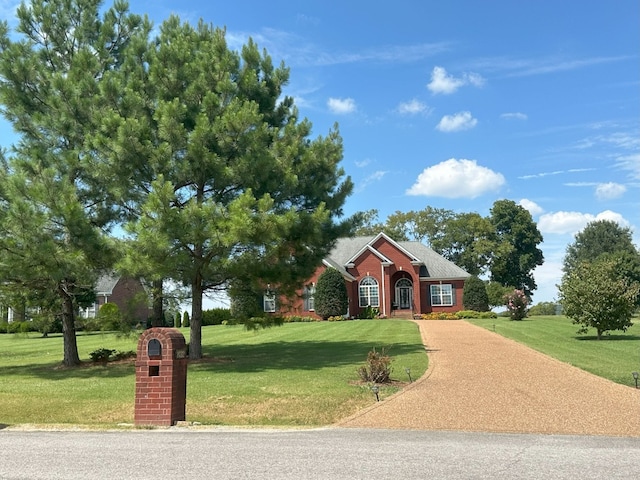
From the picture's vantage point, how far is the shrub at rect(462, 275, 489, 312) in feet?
131

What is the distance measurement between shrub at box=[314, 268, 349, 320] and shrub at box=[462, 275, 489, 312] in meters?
8.51

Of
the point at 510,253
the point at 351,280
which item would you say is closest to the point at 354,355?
the point at 351,280

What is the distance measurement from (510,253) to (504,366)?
175 feet

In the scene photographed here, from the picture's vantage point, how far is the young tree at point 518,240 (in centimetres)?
6694

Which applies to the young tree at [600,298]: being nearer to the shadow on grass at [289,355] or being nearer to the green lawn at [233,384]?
the green lawn at [233,384]

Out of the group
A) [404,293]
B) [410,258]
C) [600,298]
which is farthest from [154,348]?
[404,293]

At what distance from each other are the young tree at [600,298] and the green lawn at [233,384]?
6.24 meters

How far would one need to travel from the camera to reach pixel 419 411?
10016mm

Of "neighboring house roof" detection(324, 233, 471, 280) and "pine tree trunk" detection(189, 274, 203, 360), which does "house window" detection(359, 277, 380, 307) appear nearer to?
"neighboring house roof" detection(324, 233, 471, 280)

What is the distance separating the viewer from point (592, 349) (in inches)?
749

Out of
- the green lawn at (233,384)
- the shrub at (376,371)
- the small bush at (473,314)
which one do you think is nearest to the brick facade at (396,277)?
the small bush at (473,314)

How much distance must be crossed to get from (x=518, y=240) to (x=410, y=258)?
1243 inches

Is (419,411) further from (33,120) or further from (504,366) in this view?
(33,120)

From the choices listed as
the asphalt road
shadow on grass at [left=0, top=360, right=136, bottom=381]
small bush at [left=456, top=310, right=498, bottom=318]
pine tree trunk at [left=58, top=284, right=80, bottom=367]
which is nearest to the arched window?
small bush at [left=456, top=310, right=498, bottom=318]
